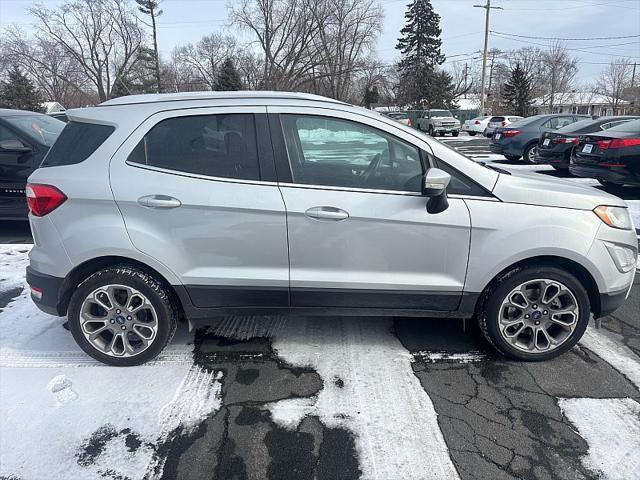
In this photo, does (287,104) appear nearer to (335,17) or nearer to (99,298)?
(99,298)

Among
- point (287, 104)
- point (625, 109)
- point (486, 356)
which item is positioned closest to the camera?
point (287, 104)

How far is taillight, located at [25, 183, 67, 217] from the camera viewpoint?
2871 mm

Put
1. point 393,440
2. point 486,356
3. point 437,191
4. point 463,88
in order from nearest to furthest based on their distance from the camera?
point 393,440
point 437,191
point 486,356
point 463,88

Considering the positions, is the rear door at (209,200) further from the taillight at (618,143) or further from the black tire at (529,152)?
the black tire at (529,152)

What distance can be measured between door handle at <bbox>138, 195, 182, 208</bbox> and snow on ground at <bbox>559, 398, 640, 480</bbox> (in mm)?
2710

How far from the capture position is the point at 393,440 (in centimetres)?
240

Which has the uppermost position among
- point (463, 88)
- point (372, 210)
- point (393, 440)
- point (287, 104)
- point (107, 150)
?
point (463, 88)

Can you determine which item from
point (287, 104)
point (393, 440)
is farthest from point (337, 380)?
point (287, 104)

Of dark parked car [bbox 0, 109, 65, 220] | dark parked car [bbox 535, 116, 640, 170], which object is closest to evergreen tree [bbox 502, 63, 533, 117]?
dark parked car [bbox 535, 116, 640, 170]

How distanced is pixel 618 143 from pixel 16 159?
967 centimetres

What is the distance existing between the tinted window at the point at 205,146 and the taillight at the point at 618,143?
7.71m

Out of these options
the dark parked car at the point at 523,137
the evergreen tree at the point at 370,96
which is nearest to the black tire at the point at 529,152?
the dark parked car at the point at 523,137

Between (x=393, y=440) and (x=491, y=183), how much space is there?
1.72m

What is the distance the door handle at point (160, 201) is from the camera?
2.82 meters
